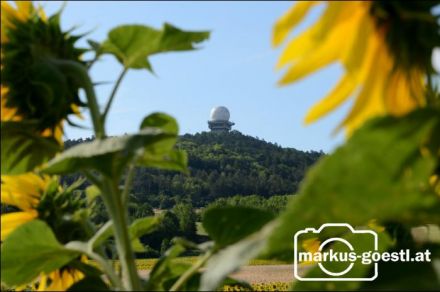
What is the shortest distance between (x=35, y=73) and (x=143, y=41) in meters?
0.26

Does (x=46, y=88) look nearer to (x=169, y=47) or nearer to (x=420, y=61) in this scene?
(x=169, y=47)

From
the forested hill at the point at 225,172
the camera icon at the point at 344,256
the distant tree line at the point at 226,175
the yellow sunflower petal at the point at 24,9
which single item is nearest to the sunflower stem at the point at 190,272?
the camera icon at the point at 344,256

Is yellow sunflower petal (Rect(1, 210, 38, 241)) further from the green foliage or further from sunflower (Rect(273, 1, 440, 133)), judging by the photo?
sunflower (Rect(273, 1, 440, 133))

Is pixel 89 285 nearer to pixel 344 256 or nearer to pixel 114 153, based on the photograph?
pixel 114 153

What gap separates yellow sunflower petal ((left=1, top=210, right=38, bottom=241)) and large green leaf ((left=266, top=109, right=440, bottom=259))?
1.18 metres

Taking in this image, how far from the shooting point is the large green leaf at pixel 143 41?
1375 millimetres

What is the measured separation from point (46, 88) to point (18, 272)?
0.43 meters

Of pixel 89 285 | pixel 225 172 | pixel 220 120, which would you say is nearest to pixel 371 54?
pixel 89 285

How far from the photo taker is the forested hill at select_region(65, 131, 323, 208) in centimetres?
6234

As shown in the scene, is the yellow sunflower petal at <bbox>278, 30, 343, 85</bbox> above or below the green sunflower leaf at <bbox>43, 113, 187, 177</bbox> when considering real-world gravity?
above

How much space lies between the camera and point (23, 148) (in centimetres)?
134

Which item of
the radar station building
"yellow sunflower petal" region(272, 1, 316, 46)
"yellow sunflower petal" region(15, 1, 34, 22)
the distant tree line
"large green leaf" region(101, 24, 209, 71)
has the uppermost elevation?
the radar station building

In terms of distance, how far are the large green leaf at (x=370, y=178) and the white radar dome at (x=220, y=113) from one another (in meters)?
69.1

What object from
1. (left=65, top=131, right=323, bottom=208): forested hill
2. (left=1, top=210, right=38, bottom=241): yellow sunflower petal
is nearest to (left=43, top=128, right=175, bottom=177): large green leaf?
(left=1, top=210, right=38, bottom=241): yellow sunflower petal
